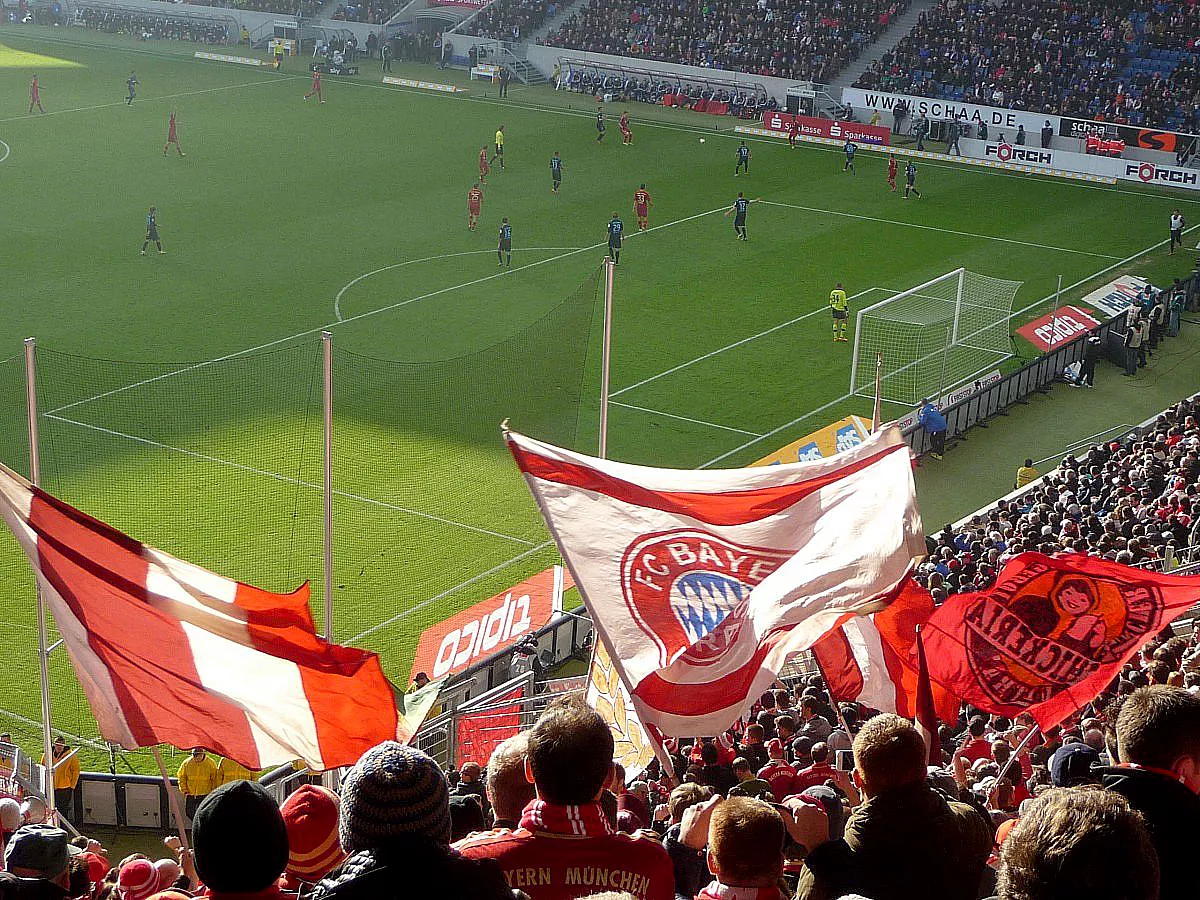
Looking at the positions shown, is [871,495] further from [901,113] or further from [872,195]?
[901,113]

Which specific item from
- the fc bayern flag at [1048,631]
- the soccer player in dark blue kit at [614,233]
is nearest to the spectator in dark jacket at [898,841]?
the fc bayern flag at [1048,631]

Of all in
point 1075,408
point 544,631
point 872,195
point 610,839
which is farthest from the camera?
point 872,195

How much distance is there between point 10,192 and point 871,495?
1440 inches

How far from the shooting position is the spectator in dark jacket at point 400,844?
3.72 meters

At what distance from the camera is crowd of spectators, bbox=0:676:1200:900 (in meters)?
3.41

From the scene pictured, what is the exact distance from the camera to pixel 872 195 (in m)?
42.8

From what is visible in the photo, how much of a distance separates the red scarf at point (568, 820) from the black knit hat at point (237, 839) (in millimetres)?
743

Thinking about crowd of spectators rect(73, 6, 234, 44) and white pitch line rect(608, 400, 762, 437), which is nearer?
white pitch line rect(608, 400, 762, 437)

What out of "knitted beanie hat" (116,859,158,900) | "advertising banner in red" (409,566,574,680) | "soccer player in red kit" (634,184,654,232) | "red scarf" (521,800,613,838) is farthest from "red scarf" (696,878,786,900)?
"soccer player in red kit" (634,184,654,232)

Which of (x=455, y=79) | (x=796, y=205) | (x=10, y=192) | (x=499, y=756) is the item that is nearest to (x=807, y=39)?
(x=455, y=79)

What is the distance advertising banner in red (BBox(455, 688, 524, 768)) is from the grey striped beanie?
9.00m

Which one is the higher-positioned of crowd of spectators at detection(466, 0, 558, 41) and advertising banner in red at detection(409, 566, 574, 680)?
crowd of spectators at detection(466, 0, 558, 41)

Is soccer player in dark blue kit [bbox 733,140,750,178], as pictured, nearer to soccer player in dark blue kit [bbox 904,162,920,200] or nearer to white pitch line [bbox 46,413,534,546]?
soccer player in dark blue kit [bbox 904,162,920,200]

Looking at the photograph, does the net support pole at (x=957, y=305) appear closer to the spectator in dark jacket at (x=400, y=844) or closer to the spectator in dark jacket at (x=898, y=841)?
the spectator in dark jacket at (x=898, y=841)
